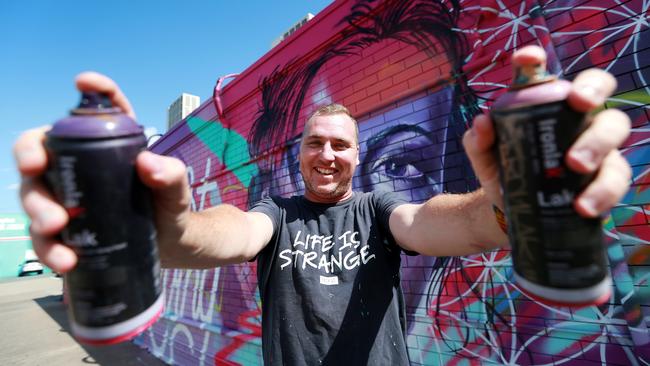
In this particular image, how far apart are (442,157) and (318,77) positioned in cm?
207

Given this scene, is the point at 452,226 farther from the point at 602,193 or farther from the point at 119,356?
the point at 119,356

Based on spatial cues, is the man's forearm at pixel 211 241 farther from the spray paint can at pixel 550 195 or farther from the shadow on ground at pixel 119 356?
the shadow on ground at pixel 119 356

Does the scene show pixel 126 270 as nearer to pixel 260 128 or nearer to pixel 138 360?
pixel 260 128

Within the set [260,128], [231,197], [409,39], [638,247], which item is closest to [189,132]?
[231,197]

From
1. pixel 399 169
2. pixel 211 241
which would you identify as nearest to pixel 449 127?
pixel 399 169

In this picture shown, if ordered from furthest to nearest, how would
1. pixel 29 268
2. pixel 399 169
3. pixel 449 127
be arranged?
pixel 29 268, pixel 399 169, pixel 449 127

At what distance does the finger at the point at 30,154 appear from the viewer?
31.5 inches

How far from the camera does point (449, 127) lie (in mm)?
2879

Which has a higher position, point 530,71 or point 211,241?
point 530,71

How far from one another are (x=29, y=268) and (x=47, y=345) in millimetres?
26031

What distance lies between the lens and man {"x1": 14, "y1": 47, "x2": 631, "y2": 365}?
2.68ft

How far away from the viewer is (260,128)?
5.14 m

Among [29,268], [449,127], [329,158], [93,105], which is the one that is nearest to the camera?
[93,105]

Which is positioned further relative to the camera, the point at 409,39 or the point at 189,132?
the point at 189,132
